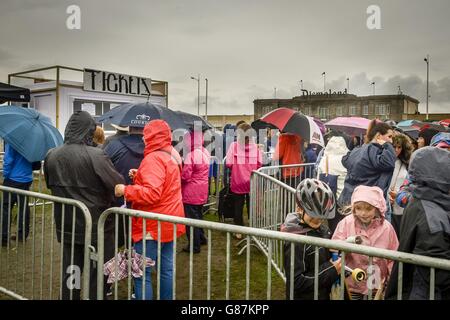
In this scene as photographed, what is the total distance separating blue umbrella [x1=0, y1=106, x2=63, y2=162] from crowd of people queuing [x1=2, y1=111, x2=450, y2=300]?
48 cm

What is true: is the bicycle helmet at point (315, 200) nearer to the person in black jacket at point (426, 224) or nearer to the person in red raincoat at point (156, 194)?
the person in black jacket at point (426, 224)

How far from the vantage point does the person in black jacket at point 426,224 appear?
2.18m

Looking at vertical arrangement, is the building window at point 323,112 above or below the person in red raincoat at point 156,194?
above

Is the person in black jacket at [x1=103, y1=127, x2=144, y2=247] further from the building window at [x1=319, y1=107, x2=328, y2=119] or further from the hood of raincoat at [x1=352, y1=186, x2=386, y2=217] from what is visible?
the building window at [x1=319, y1=107, x2=328, y2=119]

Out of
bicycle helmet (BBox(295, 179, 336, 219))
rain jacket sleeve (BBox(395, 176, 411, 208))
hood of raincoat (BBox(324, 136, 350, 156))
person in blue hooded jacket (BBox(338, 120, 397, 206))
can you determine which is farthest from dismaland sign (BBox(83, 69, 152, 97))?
bicycle helmet (BBox(295, 179, 336, 219))

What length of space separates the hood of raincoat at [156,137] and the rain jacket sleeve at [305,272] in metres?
1.71

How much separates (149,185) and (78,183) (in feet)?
2.22

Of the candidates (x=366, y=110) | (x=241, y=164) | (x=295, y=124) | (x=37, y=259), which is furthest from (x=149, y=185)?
(x=366, y=110)

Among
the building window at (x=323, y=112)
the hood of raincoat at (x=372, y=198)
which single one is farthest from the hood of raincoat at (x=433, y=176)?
the building window at (x=323, y=112)

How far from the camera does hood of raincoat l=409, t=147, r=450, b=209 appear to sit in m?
2.33

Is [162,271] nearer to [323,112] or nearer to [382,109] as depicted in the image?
[323,112]

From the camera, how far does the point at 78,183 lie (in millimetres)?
3541

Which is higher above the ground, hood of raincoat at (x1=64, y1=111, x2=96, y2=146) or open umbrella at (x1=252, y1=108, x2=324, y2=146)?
open umbrella at (x1=252, y1=108, x2=324, y2=146)
